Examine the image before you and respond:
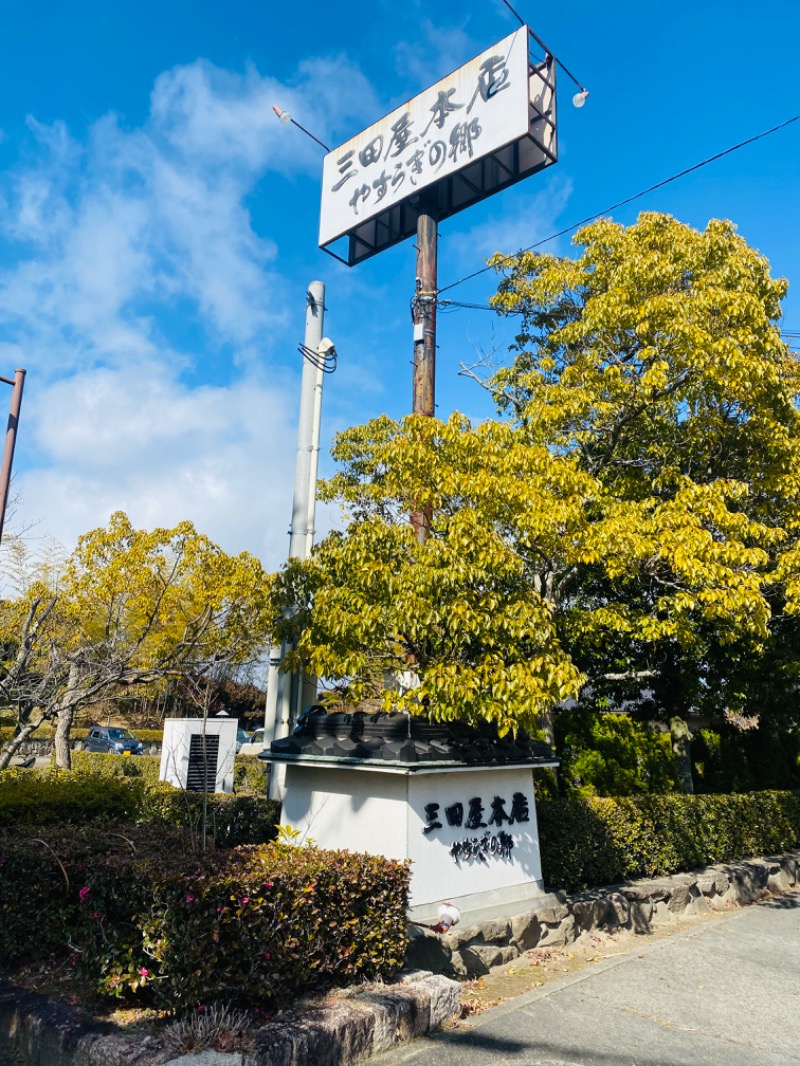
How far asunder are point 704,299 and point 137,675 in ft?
26.1

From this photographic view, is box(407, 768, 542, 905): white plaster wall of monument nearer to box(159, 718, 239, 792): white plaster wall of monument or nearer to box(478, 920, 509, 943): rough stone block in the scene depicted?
box(478, 920, 509, 943): rough stone block

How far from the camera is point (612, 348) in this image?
9.97 meters

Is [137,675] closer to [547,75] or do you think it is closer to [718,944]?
[718,944]

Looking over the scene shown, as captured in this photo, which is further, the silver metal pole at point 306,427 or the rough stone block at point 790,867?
the rough stone block at point 790,867

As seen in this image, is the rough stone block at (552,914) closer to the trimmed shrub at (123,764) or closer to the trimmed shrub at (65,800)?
the trimmed shrub at (65,800)

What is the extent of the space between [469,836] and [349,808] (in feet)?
4.01

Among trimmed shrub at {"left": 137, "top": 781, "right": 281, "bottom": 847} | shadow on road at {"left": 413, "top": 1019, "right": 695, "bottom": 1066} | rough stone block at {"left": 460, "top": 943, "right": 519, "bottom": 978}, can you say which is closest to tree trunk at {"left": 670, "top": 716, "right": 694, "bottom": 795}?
rough stone block at {"left": 460, "top": 943, "right": 519, "bottom": 978}

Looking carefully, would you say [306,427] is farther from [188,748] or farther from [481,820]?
[188,748]

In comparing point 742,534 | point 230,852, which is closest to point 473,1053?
point 230,852

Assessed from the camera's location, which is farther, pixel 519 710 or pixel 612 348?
pixel 612 348

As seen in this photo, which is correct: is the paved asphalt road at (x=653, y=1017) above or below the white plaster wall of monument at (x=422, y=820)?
below

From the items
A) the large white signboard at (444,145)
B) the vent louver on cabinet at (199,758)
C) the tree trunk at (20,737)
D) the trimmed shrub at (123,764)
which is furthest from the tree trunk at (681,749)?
the trimmed shrub at (123,764)

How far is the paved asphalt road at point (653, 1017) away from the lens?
515 centimetres

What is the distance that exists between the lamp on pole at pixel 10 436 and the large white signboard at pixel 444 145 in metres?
7.92
